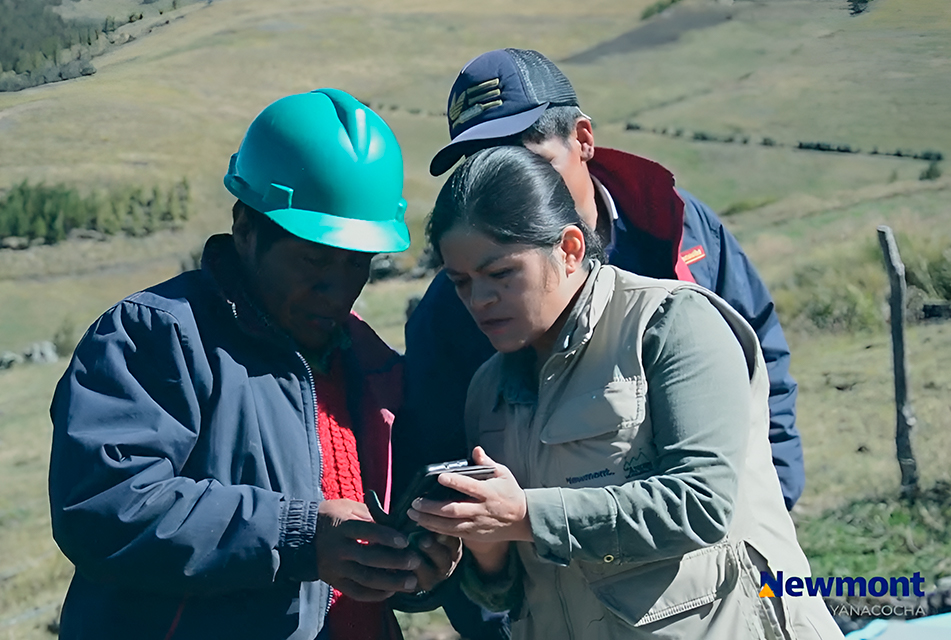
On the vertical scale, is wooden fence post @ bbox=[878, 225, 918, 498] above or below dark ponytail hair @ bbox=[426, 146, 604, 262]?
below

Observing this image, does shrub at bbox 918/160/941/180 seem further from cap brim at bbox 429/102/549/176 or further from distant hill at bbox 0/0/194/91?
cap brim at bbox 429/102/549/176

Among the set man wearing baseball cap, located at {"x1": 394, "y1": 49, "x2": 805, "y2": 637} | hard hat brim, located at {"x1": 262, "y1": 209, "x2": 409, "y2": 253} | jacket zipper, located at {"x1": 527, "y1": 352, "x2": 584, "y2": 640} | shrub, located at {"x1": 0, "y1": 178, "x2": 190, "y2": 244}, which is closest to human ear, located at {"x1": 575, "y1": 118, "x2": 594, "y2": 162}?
man wearing baseball cap, located at {"x1": 394, "y1": 49, "x2": 805, "y2": 637}

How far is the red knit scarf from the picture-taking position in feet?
7.32

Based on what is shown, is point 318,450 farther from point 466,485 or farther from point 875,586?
point 875,586

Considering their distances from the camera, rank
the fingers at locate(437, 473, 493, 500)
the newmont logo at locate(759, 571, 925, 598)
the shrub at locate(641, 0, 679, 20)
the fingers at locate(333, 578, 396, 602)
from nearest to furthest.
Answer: the fingers at locate(437, 473, 493, 500) < the fingers at locate(333, 578, 396, 602) < the newmont logo at locate(759, 571, 925, 598) < the shrub at locate(641, 0, 679, 20)

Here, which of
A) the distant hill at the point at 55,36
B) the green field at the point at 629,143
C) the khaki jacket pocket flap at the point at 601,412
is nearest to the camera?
the khaki jacket pocket flap at the point at 601,412

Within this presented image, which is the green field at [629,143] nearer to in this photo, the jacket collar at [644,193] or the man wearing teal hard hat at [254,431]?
the jacket collar at [644,193]

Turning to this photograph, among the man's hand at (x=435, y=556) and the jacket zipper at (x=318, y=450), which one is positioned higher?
the jacket zipper at (x=318, y=450)

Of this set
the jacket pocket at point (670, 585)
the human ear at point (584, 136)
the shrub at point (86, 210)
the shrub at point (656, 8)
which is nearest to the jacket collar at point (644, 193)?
the human ear at point (584, 136)

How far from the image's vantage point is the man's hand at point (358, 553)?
6.59 ft

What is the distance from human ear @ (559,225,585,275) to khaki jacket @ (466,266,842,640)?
6 centimetres

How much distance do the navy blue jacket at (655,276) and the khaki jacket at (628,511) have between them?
1.82 feet

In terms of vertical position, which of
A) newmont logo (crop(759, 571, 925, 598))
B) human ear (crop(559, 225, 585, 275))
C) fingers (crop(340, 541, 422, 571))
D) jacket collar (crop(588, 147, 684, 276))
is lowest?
newmont logo (crop(759, 571, 925, 598))

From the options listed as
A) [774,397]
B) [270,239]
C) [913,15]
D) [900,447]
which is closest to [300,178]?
[270,239]
